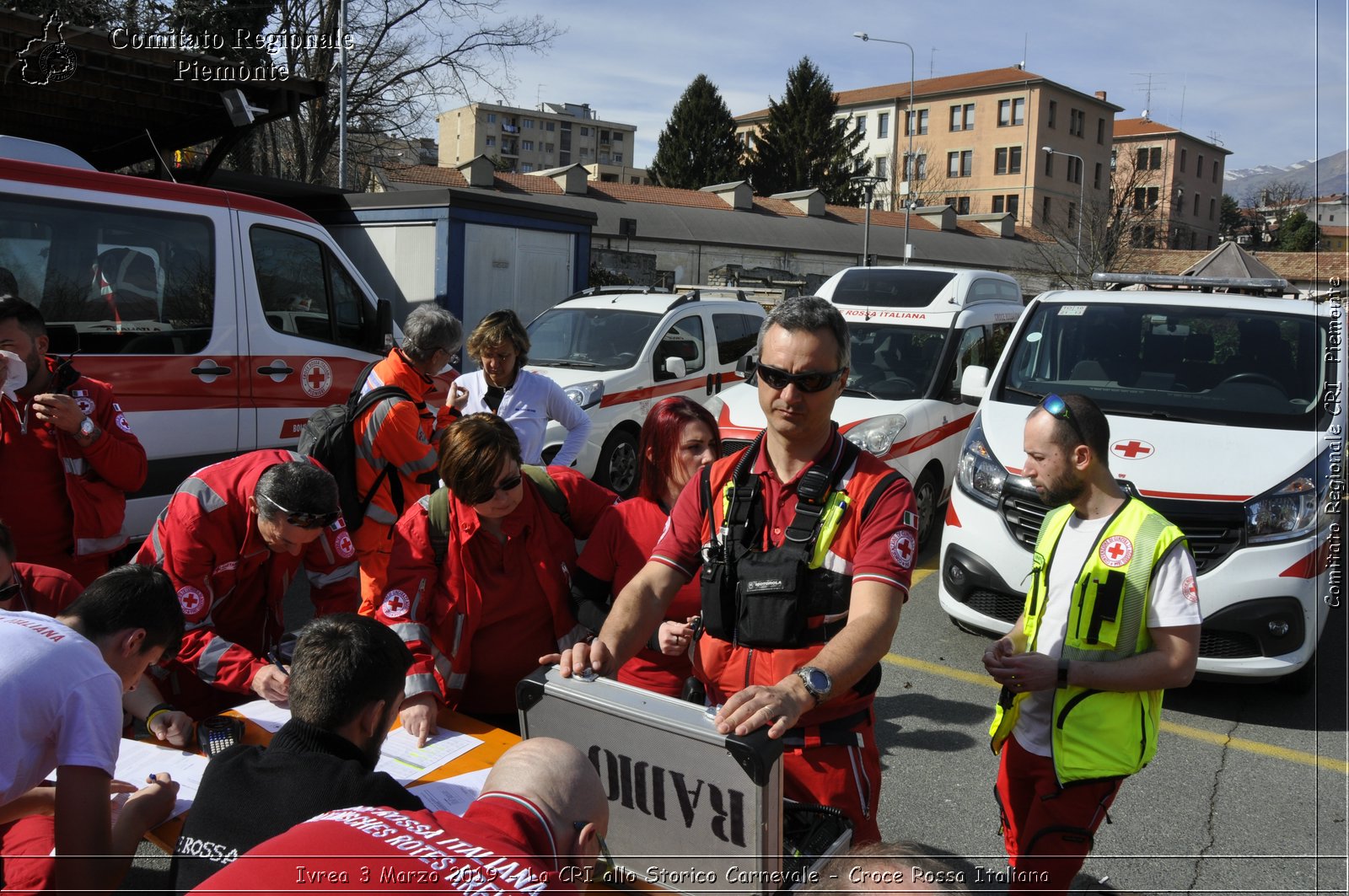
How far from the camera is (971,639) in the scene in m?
6.18

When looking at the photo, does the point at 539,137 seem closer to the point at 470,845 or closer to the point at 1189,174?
the point at 1189,174

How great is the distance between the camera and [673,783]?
1920 mm

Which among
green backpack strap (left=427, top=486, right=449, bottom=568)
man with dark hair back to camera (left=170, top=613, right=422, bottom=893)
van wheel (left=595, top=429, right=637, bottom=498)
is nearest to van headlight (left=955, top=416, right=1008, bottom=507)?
green backpack strap (left=427, top=486, right=449, bottom=568)

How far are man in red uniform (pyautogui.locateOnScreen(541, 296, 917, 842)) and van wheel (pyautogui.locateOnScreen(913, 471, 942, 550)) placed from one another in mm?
5651

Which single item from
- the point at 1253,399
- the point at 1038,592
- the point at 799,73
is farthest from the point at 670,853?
the point at 799,73

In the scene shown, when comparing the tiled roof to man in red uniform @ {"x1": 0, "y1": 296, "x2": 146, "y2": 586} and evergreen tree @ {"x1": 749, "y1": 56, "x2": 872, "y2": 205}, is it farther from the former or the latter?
man in red uniform @ {"x1": 0, "y1": 296, "x2": 146, "y2": 586}

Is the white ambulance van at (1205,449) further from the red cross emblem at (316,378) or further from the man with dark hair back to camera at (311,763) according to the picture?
the red cross emblem at (316,378)

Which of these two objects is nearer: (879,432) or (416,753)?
(416,753)

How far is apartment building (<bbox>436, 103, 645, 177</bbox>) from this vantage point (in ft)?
352

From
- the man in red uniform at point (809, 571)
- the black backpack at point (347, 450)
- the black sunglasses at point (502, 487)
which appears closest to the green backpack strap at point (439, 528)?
the black sunglasses at point (502, 487)

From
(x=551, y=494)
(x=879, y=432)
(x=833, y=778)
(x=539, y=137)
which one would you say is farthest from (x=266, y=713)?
(x=539, y=137)

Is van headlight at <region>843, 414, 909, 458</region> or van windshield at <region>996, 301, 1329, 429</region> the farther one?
van headlight at <region>843, 414, 909, 458</region>

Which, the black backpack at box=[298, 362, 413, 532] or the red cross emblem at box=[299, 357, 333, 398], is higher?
the red cross emblem at box=[299, 357, 333, 398]

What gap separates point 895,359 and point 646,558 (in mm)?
5814
